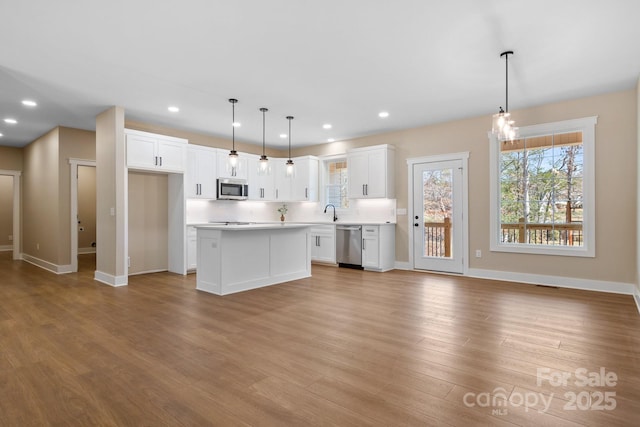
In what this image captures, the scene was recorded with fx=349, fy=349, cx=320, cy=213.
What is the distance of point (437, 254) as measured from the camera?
20.8ft

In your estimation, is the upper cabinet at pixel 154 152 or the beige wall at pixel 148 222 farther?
the beige wall at pixel 148 222

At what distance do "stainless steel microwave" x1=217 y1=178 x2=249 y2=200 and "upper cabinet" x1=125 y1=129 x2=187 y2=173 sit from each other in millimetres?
984

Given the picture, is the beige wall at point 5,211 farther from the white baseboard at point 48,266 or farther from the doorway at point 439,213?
the doorway at point 439,213

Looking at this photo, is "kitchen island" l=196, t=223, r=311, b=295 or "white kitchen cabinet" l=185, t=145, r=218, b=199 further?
"white kitchen cabinet" l=185, t=145, r=218, b=199

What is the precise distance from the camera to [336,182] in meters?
7.97

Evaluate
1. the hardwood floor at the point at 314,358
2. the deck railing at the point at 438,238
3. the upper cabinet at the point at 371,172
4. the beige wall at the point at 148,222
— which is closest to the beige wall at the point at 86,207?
the beige wall at the point at 148,222

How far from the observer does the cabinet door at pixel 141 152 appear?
17.9 feet

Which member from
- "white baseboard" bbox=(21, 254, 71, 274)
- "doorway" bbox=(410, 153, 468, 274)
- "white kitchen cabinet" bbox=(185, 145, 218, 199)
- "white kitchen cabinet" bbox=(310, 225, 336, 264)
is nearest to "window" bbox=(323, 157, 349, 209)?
"white kitchen cabinet" bbox=(310, 225, 336, 264)

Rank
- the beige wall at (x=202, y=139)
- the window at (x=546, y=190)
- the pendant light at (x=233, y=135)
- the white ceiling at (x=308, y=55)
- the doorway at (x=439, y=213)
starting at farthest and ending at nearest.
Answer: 1. the beige wall at (x=202, y=139)
2. the doorway at (x=439, y=213)
3. the pendant light at (x=233, y=135)
4. the window at (x=546, y=190)
5. the white ceiling at (x=308, y=55)

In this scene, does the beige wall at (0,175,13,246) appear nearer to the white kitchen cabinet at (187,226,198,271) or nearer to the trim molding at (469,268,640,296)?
the white kitchen cabinet at (187,226,198,271)

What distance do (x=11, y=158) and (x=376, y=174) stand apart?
837 cm

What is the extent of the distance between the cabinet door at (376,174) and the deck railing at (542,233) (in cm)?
219

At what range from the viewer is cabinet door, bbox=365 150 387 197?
672 cm

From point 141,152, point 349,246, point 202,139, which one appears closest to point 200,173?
point 202,139
